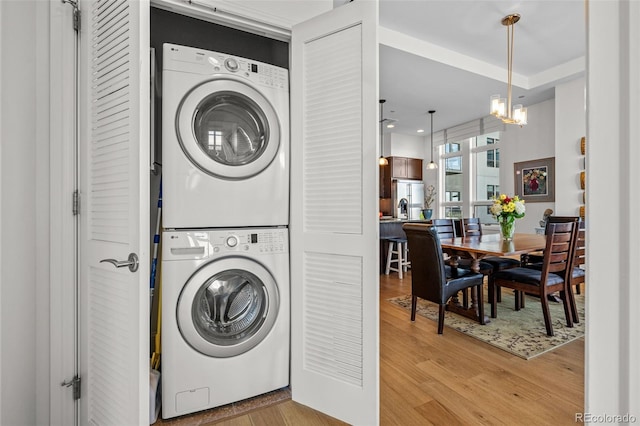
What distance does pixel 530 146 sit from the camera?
5.54 meters

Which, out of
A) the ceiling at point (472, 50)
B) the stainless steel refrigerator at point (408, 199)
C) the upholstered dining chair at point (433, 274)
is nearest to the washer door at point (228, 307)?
the upholstered dining chair at point (433, 274)

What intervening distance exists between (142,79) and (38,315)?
1172 millimetres

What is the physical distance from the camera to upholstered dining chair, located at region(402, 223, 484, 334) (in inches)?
101

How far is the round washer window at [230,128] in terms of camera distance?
1.64m

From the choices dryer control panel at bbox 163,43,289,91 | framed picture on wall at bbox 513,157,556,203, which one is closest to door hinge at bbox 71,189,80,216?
dryer control panel at bbox 163,43,289,91

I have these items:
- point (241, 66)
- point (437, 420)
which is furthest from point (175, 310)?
point (437, 420)

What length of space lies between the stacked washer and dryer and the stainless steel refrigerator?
5822 mm

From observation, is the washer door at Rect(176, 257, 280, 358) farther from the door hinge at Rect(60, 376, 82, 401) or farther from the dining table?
the dining table

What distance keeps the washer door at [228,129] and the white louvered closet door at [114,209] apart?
1.09 ft

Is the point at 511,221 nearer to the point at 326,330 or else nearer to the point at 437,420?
the point at 437,420

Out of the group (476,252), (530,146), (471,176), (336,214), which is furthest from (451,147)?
(336,214)

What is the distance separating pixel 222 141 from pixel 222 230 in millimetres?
478

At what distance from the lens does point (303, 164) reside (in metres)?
1.72

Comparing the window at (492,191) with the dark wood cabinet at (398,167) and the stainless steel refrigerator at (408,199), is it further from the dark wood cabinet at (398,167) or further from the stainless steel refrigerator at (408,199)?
the dark wood cabinet at (398,167)
